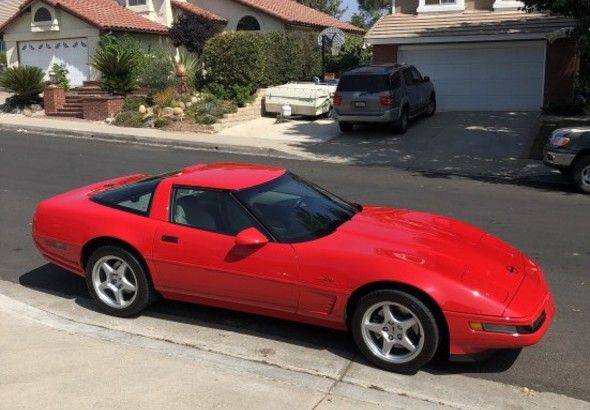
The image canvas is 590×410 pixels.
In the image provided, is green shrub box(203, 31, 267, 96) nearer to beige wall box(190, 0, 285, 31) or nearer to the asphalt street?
the asphalt street

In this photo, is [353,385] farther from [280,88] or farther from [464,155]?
[280,88]

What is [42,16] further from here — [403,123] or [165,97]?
[403,123]

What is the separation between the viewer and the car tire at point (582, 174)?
11008 mm

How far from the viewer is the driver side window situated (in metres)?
5.00

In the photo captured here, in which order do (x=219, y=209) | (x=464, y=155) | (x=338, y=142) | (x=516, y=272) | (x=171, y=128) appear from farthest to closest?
1. (x=171, y=128)
2. (x=338, y=142)
3. (x=464, y=155)
4. (x=219, y=209)
5. (x=516, y=272)

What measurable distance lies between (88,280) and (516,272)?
3.41 metres

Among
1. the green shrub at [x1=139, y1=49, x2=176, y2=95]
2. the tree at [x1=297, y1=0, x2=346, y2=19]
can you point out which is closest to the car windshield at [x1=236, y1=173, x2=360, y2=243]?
the green shrub at [x1=139, y1=49, x2=176, y2=95]

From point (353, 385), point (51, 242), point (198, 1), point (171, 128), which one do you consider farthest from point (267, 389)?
point (198, 1)

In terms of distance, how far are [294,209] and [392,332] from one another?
1288mm

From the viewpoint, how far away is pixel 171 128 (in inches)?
762

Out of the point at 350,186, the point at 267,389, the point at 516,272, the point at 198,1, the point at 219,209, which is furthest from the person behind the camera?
the point at 198,1

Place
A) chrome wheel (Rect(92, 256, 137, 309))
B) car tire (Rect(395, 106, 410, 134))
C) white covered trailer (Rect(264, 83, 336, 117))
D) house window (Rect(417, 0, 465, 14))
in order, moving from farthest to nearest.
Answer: house window (Rect(417, 0, 465, 14)), white covered trailer (Rect(264, 83, 336, 117)), car tire (Rect(395, 106, 410, 134)), chrome wheel (Rect(92, 256, 137, 309))

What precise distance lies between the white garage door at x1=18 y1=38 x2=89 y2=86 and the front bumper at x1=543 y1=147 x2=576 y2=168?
20.2m

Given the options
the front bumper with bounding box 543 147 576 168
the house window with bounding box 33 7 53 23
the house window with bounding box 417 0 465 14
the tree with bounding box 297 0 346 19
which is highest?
the tree with bounding box 297 0 346 19
